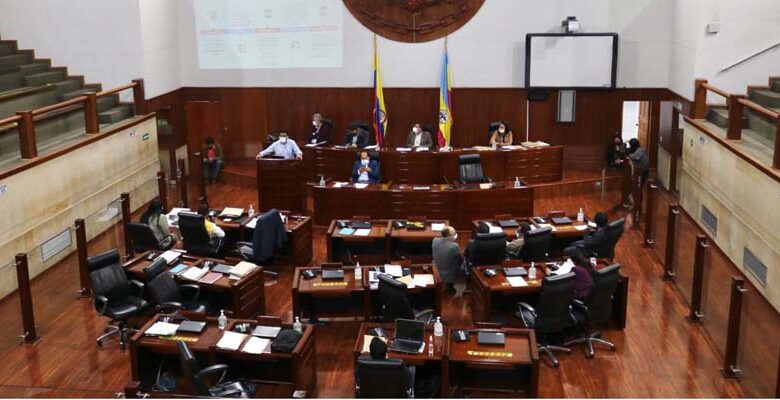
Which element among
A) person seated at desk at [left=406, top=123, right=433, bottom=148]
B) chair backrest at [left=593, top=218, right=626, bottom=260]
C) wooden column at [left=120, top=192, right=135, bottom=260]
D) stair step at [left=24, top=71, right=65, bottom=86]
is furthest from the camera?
person seated at desk at [left=406, top=123, right=433, bottom=148]

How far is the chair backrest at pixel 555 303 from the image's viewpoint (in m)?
7.64

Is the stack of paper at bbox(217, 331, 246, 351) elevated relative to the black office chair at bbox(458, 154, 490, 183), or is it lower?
lower

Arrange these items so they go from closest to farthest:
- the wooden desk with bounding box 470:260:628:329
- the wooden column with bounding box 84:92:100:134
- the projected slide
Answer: the wooden desk with bounding box 470:260:628:329, the wooden column with bounding box 84:92:100:134, the projected slide

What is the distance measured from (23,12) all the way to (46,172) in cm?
Result: 483

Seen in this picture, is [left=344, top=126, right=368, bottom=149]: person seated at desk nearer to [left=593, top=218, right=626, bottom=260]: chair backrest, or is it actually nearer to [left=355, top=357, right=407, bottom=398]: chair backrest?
[left=593, top=218, right=626, bottom=260]: chair backrest

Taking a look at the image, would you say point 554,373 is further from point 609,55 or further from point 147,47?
point 147,47

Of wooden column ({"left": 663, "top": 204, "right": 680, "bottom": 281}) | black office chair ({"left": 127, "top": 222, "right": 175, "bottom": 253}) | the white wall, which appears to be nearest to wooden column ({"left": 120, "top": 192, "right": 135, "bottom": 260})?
black office chair ({"left": 127, "top": 222, "right": 175, "bottom": 253})

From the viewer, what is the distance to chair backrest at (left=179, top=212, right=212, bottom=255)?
388 inches

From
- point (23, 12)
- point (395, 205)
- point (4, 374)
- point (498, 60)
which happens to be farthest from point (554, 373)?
point (23, 12)

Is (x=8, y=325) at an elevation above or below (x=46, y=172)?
below

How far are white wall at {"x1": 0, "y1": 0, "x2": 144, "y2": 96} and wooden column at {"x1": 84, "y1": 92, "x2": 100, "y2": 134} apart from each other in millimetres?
2003

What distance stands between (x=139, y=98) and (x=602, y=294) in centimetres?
938

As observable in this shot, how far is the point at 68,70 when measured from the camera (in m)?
14.1

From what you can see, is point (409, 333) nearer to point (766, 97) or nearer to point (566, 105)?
point (766, 97)
